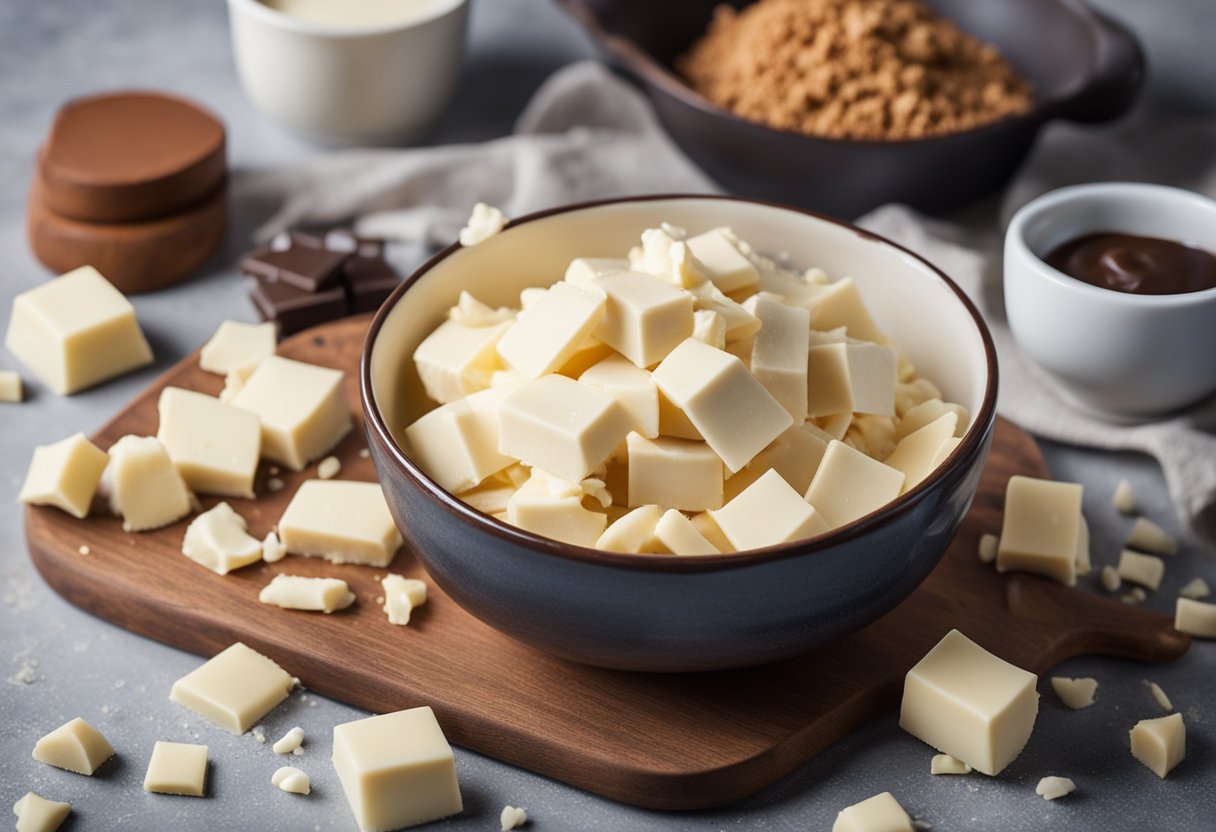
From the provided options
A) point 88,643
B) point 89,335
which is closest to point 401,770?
point 88,643

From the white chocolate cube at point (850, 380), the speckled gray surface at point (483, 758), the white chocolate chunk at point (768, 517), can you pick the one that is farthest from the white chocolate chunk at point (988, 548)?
the white chocolate chunk at point (768, 517)

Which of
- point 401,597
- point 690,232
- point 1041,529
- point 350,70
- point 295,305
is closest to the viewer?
point 401,597

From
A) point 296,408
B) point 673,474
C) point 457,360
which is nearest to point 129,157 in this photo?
point 296,408

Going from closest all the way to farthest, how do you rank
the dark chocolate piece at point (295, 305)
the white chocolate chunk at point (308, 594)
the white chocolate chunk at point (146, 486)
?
the white chocolate chunk at point (308, 594)
the white chocolate chunk at point (146, 486)
the dark chocolate piece at point (295, 305)

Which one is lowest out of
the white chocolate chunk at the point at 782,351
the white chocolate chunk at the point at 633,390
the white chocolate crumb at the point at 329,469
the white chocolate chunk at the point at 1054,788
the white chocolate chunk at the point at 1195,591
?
the white chocolate crumb at the point at 329,469

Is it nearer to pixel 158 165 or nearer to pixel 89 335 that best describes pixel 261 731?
pixel 89 335

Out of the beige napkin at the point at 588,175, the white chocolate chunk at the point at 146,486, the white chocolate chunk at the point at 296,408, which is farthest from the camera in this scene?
the beige napkin at the point at 588,175

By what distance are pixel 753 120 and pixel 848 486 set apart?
3.29ft

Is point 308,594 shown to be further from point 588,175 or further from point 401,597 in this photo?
point 588,175

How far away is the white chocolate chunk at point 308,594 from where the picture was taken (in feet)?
5.61

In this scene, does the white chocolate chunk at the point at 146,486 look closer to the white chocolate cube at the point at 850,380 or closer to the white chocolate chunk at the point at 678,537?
the white chocolate chunk at the point at 678,537

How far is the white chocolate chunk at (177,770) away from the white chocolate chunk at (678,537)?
563 mm

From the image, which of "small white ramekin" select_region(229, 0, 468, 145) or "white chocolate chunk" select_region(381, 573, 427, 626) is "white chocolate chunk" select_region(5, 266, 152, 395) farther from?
"white chocolate chunk" select_region(381, 573, 427, 626)

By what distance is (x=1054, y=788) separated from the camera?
1.55 meters
